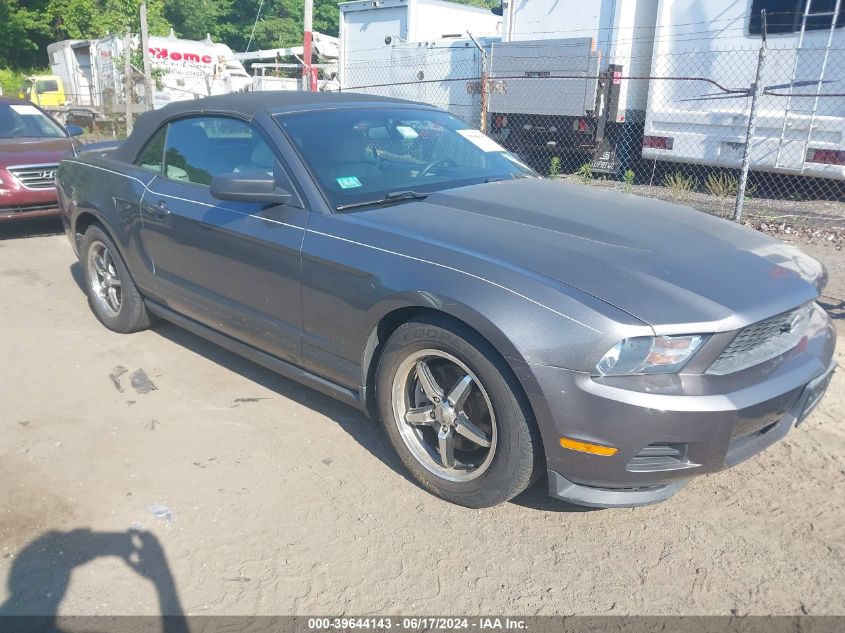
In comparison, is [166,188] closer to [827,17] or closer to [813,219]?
[813,219]

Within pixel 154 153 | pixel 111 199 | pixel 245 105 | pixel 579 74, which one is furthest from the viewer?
pixel 579 74

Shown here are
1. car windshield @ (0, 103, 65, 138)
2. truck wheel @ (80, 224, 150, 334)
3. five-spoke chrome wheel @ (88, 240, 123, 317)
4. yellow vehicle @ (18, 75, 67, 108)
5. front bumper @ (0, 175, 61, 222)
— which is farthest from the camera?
yellow vehicle @ (18, 75, 67, 108)

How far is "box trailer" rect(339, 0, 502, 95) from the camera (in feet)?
48.8

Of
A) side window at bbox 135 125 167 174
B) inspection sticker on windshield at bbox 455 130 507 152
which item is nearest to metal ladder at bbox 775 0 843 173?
inspection sticker on windshield at bbox 455 130 507 152

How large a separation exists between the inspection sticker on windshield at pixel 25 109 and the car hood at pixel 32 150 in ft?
2.24

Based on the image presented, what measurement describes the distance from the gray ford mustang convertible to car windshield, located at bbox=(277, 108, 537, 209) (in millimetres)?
13

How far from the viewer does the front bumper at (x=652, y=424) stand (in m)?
2.50

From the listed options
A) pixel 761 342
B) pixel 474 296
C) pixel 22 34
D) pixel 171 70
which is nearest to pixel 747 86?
pixel 761 342

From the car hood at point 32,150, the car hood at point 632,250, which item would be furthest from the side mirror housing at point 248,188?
the car hood at point 32,150

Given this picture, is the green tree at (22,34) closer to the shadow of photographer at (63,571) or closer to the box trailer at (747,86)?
the box trailer at (747,86)

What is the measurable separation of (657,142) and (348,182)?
26.6ft

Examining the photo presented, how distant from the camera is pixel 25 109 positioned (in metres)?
9.20

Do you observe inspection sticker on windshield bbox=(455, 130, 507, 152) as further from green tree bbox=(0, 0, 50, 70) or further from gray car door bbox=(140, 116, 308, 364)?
green tree bbox=(0, 0, 50, 70)

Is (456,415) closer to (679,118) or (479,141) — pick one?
(479,141)
